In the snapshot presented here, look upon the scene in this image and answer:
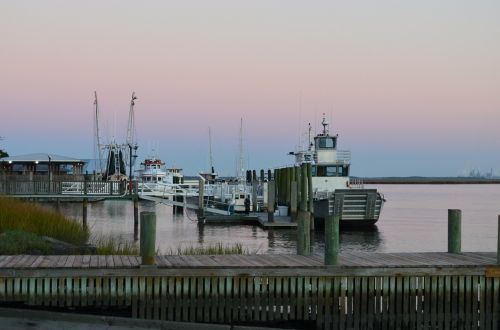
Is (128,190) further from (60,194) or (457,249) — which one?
(457,249)

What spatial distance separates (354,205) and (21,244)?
30128 millimetres

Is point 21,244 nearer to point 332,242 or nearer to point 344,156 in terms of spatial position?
point 332,242

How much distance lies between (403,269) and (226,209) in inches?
1554

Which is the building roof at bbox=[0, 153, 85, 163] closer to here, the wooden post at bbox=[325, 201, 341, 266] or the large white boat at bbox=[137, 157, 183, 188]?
the large white boat at bbox=[137, 157, 183, 188]

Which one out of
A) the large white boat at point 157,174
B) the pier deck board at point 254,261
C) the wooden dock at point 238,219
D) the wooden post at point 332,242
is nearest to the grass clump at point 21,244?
the pier deck board at point 254,261

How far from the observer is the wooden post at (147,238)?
11664 mm

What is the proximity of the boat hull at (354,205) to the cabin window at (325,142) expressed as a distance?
4522 millimetres

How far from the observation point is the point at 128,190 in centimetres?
4016

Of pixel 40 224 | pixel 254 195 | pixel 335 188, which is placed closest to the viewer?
pixel 40 224

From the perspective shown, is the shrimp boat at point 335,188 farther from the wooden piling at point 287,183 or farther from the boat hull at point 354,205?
the wooden piling at point 287,183

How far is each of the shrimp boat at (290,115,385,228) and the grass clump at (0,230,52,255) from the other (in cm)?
2781

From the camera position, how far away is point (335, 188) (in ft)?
151

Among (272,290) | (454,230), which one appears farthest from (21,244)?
(454,230)

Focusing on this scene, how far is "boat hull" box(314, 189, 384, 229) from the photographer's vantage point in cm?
4184
